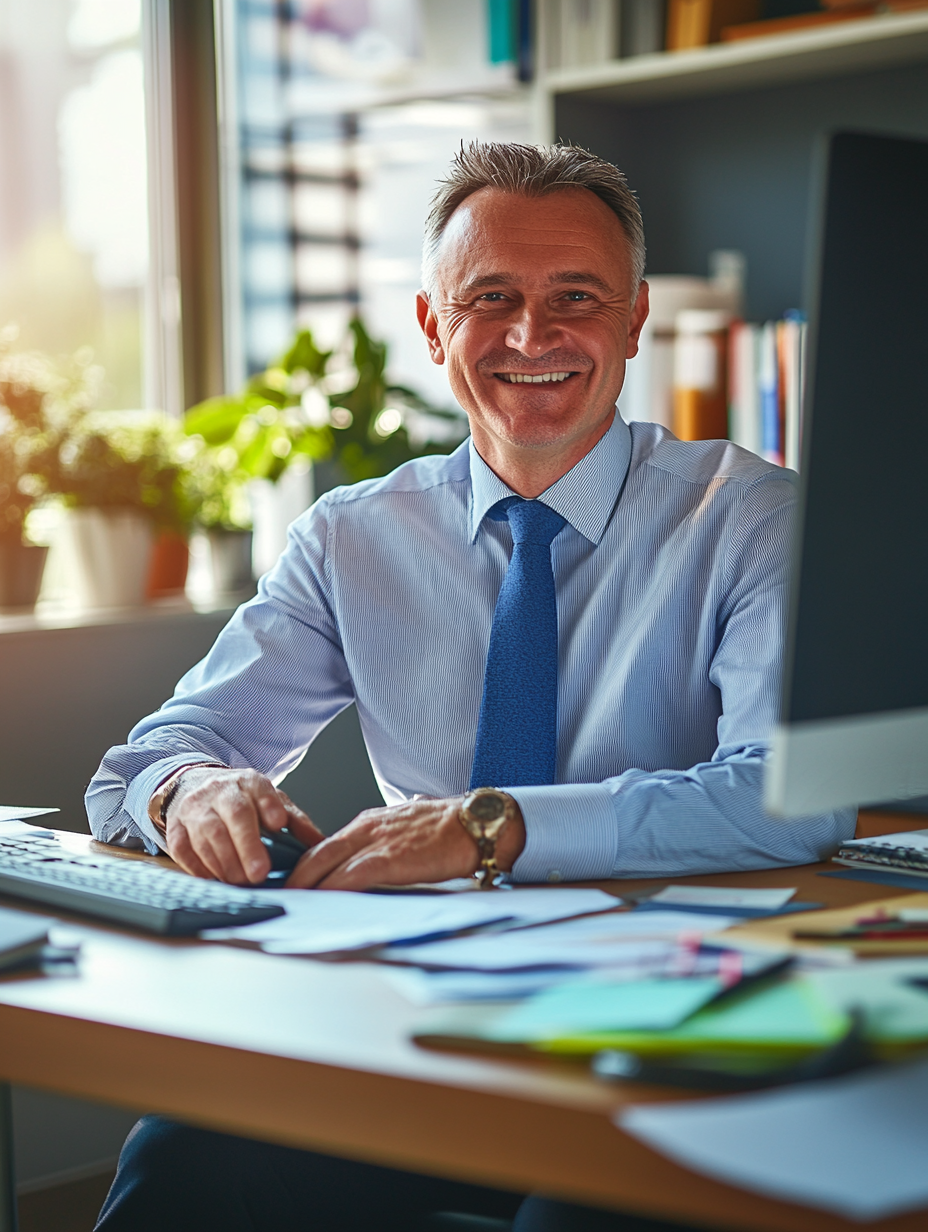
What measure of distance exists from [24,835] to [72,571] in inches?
45.1

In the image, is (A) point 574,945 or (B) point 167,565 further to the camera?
(B) point 167,565

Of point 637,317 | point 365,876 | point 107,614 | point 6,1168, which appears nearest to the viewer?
point 6,1168

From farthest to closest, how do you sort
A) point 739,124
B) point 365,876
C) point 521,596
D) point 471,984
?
point 739,124
point 521,596
point 365,876
point 471,984

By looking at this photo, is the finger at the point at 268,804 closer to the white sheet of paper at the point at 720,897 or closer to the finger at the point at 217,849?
the finger at the point at 217,849

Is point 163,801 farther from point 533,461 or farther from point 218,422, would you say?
point 218,422

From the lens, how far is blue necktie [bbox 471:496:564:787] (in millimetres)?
1420

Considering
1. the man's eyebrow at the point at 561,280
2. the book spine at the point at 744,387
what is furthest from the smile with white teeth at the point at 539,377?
the book spine at the point at 744,387

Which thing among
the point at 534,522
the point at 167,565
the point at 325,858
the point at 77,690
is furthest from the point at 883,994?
the point at 167,565

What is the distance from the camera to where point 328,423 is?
107 inches

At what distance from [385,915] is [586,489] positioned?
676mm

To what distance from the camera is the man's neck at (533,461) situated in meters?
1.62

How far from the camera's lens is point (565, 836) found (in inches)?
44.3

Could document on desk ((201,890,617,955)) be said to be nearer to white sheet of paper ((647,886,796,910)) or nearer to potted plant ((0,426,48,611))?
white sheet of paper ((647,886,796,910))

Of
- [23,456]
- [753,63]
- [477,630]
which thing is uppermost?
[753,63]
